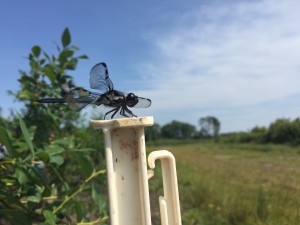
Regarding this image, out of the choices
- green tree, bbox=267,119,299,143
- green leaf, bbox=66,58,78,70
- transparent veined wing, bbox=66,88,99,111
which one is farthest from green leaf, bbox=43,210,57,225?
green tree, bbox=267,119,299,143

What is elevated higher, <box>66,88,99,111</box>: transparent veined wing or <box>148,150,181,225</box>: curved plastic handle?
<box>66,88,99,111</box>: transparent veined wing

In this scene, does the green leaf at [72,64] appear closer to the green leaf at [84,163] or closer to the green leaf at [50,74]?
the green leaf at [50,74]

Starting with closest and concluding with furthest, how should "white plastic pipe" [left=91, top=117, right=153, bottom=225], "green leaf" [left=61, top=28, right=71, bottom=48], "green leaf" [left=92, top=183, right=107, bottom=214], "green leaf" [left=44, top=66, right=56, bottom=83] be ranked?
"white plastic pipe" [left=91, top=117, right=153, bottom=225], "green leaf" [left=92, top=183, right=107, bottom=214], "green leaf" [left=44, top=66, right=56, bottom=83], "green leaf" [left=61, top=28, right=71, bottom=48]

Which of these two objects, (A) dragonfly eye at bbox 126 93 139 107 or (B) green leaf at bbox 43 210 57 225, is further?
(B) green leaf at bbox 43 210 57 225

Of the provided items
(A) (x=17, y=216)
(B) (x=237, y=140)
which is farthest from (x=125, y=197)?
(B) (x=237, y=140)

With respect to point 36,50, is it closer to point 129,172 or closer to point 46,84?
point 46,84

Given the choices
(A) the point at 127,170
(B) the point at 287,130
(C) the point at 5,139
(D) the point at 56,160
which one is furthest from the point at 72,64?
(B) the point at 287,130

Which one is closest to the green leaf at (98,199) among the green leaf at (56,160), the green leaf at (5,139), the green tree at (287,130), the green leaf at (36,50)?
the green leaf at (56,160)

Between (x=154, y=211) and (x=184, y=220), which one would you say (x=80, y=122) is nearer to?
(x=154, y=211)

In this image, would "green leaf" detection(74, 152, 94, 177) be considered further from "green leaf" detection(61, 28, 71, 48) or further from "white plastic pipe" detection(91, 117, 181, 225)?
"green leaf" detection(61, 28, 71, 48)
